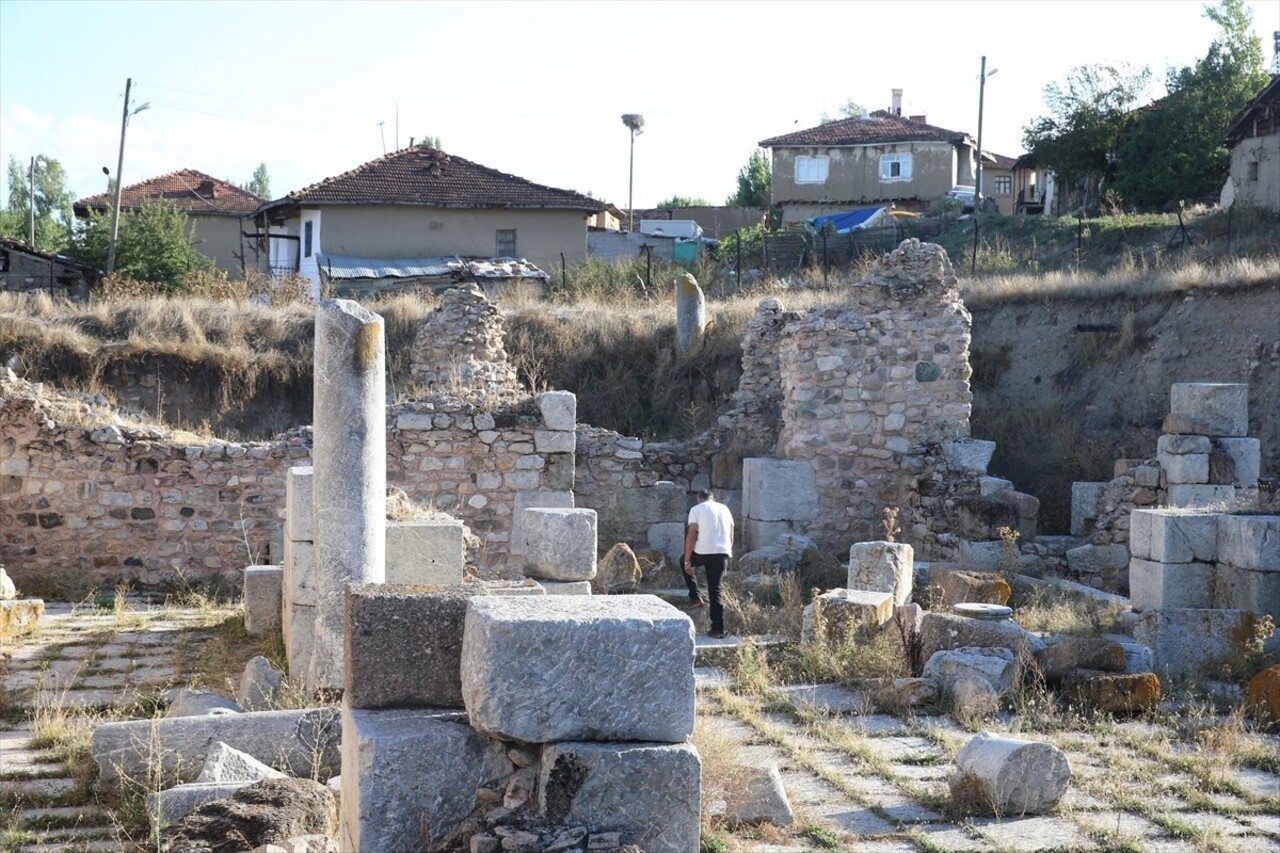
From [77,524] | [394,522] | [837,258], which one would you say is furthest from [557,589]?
[837,258]

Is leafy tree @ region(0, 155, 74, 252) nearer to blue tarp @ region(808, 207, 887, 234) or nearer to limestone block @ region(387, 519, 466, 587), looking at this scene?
blue tarp @ region(808, 207, 887, 234)

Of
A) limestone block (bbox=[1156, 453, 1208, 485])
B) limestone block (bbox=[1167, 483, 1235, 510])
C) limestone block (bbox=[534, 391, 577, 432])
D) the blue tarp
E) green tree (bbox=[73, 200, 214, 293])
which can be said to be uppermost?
the blue tarp

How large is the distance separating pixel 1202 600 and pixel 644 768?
301 inches

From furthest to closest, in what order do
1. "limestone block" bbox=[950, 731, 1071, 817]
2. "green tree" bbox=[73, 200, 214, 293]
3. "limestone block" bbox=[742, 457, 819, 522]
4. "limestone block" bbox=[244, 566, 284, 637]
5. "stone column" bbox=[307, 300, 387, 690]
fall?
"green tree" bbox=[73, 200, 214, 293]
"limestone block" bbox=[742, 457, 819, 522]
"limestone block" bbox=[244, 566, 284, 637]
"stone column" bbox=[307, 300, 387, 690]
"limestone block" bbox=[950, 731, 1071, 817]

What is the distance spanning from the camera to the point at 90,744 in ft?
23.4

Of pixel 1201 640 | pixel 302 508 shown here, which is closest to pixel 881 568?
pixel 1201 640

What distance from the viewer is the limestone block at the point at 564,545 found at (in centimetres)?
1130

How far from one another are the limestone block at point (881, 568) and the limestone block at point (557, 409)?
3.83 m

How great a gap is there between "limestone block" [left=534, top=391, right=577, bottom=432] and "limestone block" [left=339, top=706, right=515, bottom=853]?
956cm

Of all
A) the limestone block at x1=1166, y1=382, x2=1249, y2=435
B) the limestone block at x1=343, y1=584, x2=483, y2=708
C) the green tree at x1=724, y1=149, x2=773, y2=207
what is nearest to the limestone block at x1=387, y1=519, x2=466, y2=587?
the limestone block at x1=343, y1=584, x2=483, y2=708

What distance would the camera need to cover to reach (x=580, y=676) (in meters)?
4.49

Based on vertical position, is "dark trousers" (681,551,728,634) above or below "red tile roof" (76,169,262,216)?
below

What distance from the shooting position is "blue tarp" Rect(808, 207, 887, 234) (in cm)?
3632

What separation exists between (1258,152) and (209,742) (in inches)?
1094
